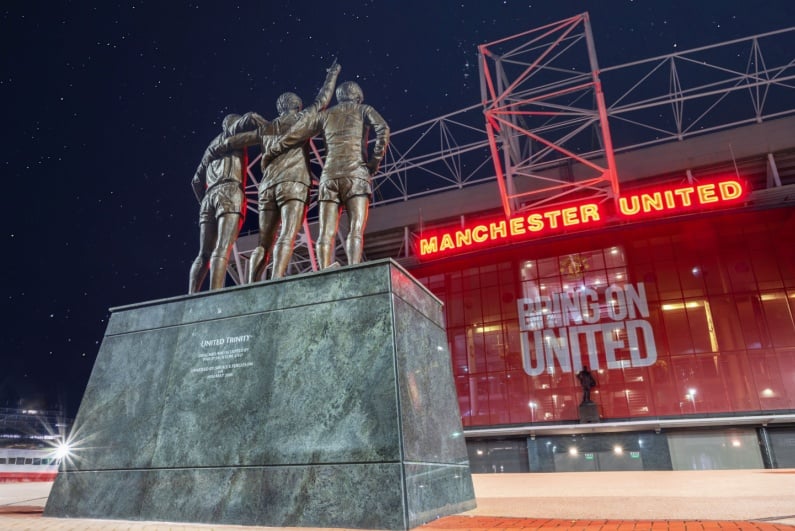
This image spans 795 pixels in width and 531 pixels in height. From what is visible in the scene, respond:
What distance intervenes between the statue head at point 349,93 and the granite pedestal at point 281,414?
320cm

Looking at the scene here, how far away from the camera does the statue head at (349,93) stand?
296 inches

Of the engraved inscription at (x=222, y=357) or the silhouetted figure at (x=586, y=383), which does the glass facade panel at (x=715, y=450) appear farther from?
the engraved inscription at (x=222, y=357)

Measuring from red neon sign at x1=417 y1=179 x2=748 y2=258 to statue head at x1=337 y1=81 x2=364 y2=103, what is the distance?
19446mm

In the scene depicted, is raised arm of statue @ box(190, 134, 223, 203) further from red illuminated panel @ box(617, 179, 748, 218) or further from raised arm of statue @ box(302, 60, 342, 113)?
red illuminated panel @ box(617, 179, 748, 218)

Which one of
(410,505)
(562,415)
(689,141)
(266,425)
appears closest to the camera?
(410,505)

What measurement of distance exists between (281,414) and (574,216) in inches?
910

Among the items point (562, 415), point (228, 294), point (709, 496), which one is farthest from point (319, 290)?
point (562, 415)

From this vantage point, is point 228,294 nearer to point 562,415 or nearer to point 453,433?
point 453,433

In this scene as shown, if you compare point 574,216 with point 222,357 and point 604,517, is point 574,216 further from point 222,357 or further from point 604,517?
point 604,517

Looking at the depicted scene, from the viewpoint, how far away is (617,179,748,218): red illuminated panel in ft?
76.9

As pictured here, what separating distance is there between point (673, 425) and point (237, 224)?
681 inches

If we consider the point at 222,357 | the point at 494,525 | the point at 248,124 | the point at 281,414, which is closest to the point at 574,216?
the point at 248,124

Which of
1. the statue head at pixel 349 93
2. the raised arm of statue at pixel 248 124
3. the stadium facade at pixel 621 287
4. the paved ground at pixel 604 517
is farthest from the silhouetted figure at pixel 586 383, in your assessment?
the raised arm of statue at pixel 248 124

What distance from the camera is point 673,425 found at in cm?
1834
